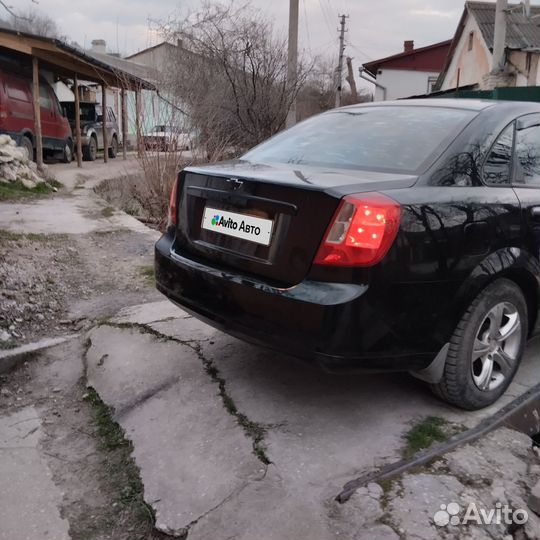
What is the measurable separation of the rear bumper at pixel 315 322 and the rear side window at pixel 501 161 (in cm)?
97

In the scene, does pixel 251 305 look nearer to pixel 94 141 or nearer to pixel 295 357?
pixel 295 357

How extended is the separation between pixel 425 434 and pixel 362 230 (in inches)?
40.0

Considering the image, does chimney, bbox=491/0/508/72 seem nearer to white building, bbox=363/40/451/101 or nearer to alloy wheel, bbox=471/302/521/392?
alloy wheel, bbox=471/302/521/392

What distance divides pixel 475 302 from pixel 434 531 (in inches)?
43.4

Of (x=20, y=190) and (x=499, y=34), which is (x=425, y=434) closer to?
(x=20, y=190)

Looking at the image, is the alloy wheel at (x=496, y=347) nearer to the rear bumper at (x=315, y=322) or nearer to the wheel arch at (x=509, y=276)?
the wheel arch at (x=509, y=276)

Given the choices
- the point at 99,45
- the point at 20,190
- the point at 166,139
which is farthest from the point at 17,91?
the point at 99,45

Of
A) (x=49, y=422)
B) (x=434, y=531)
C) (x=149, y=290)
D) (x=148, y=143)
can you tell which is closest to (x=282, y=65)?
(x=148, y=143)

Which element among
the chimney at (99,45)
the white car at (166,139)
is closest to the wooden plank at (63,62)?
the white car at (166,139)

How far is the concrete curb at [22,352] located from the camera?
359cm

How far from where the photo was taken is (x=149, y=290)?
16.2 ft

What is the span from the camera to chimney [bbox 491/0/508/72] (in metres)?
15.9

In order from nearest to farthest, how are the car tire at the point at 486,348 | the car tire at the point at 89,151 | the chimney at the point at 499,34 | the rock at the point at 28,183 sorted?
the car tire at the point at 486,348 < the rock at the point at 28,183 < the chimney at the point at 499,34 < the car tire at the point at 89,151

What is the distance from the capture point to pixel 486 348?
2.88 metres
